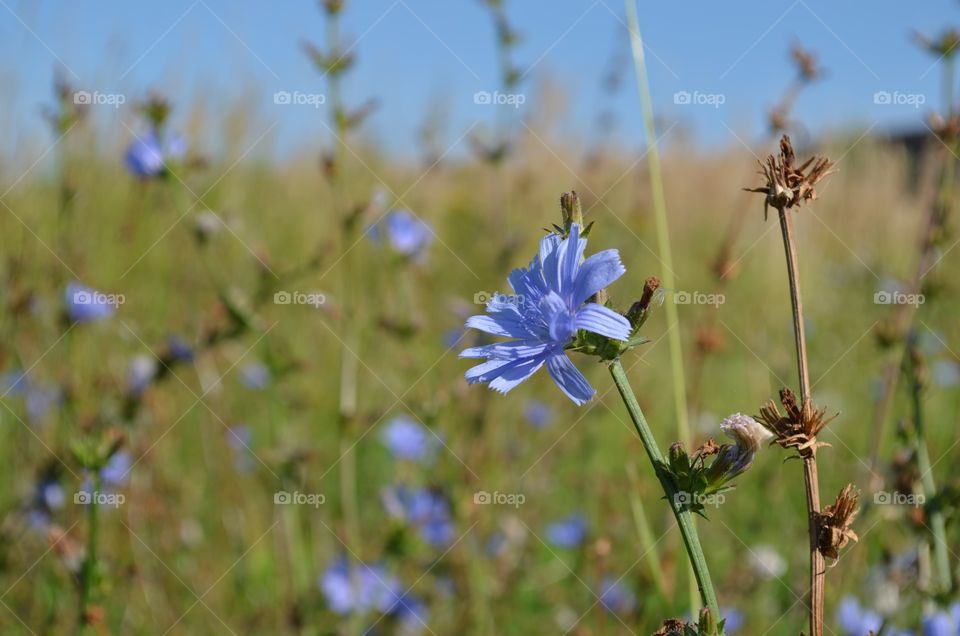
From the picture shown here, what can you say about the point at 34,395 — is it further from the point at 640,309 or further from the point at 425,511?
the point at 640,309

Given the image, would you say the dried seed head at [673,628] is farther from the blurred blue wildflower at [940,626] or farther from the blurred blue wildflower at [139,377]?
the blurred blue wildflower at [139,377]

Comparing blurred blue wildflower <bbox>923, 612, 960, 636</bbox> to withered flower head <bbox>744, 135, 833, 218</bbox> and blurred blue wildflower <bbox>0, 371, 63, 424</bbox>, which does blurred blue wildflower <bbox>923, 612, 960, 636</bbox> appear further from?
blurred blue wildflower <bbox>0, 371, 63, 424</bbox>

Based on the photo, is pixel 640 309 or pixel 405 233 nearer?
pixel 640 309

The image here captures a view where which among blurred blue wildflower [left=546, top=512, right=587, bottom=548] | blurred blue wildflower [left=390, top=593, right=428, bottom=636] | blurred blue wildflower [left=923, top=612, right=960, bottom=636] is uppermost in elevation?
blurred blue wildflower [left=546, top=512, right=587, bottom=548]

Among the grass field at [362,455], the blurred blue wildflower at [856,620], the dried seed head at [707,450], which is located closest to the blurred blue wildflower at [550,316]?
the dried seed head at [707,450]

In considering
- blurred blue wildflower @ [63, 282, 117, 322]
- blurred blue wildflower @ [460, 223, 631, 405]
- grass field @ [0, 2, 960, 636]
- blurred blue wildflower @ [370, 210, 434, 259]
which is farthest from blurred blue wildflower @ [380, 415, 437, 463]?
blurred blue wildflower @ [460, 223, 631, 405]

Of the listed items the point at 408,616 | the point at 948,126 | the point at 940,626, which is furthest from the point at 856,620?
the point at 408,616

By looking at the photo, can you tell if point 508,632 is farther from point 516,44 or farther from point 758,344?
point 516,44
